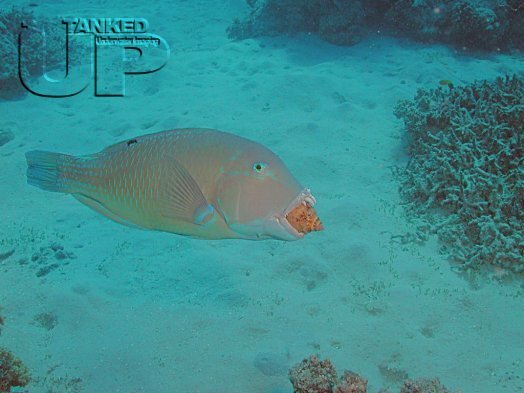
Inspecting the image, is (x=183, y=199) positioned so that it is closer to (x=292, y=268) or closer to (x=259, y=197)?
(x=259, y=197)

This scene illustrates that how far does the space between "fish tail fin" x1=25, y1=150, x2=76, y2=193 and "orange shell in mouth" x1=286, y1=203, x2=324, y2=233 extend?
4.75 feet

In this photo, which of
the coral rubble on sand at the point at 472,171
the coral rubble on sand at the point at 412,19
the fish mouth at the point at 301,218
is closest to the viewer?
the fish mouth at the point at 301,218

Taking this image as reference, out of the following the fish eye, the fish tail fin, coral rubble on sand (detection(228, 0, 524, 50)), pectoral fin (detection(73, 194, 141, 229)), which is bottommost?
pectoral fin (detection(73, 194, 141, 229))

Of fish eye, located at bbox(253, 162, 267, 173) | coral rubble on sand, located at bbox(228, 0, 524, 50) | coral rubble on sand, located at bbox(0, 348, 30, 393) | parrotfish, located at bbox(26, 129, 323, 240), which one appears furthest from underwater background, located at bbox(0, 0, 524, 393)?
coral rubble on sand, located at bbox(228, 0, 524, 50)

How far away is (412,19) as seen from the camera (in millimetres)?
11086

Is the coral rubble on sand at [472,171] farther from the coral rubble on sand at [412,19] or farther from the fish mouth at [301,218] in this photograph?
the coral rubble on sand at [412,19]

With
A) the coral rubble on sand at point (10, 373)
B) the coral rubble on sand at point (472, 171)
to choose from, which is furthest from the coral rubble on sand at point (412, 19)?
the coral rubble on sand at point (10, 373)

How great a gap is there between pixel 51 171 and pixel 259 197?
1.41 metres

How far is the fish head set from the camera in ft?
6.54

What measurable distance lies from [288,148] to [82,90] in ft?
20.5

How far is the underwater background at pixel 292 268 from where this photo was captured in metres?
3.72

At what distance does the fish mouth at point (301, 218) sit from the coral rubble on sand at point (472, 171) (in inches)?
132

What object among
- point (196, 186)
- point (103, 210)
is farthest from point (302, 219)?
point (103, 210)

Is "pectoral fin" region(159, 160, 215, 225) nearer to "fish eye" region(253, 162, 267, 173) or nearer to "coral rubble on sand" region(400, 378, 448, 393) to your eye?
"fish eye" region(253, 162, 267, 173)
